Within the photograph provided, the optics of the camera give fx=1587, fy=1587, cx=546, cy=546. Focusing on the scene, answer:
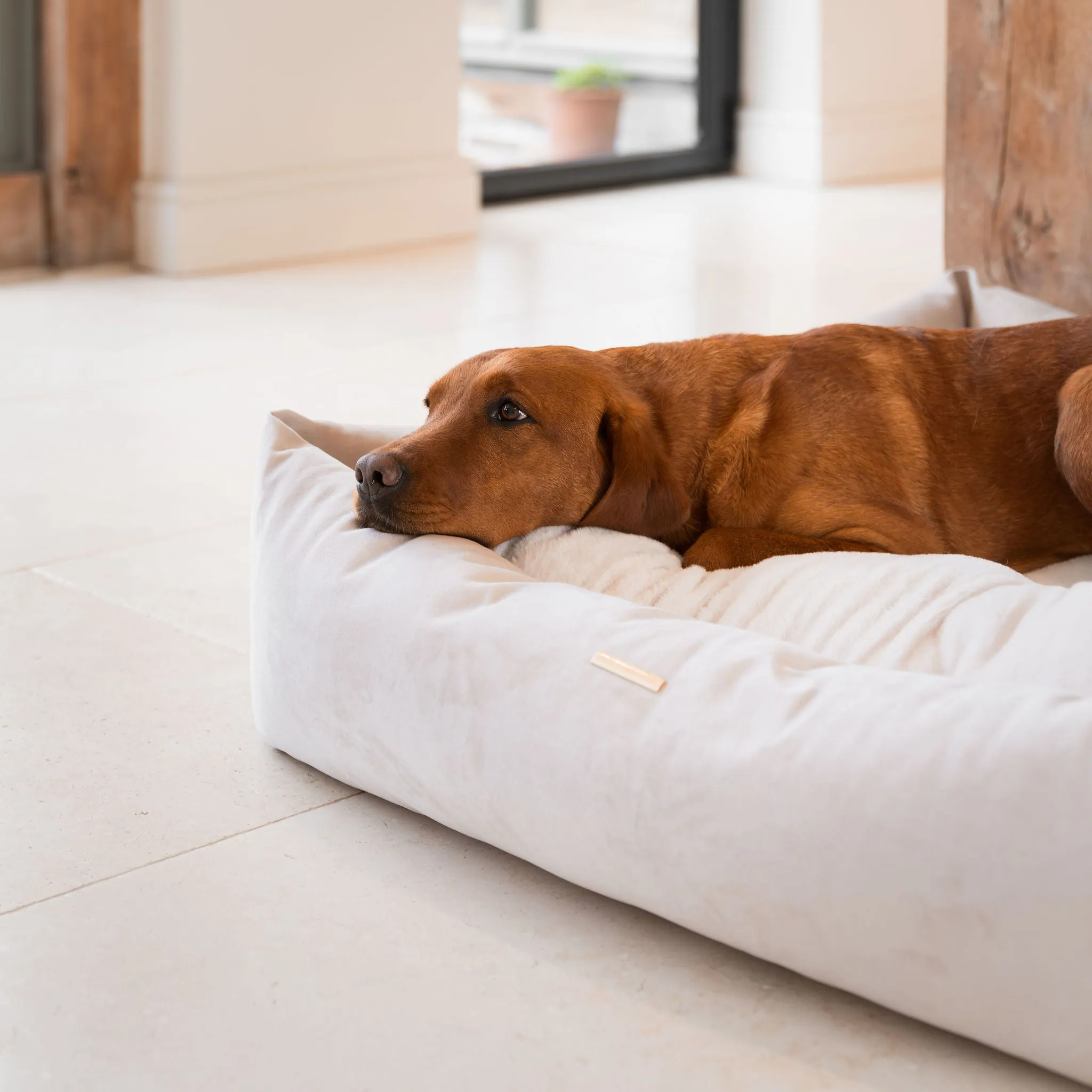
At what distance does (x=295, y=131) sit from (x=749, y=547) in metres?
4.00

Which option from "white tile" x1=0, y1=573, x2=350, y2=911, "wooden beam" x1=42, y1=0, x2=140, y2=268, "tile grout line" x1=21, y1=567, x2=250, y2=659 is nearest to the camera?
"white tile" x1=0, y1=573, x2=350, y2=911

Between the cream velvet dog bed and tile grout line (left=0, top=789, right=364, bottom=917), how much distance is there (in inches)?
1.8

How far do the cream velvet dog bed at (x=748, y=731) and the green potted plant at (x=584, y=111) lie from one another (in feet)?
17.5

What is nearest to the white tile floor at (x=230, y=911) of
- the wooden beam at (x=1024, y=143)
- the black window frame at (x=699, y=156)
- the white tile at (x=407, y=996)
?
the white tile at (x=407, y=996)

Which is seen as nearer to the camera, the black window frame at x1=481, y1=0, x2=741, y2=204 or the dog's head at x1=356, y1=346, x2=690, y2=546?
the dog's head at x1=356, y1=346, x2=690, y2=546

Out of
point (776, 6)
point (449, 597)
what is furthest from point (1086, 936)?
point (776, 6)

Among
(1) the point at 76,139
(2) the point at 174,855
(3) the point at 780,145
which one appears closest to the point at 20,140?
(1) the point at 76,139

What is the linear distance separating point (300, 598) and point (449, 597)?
0.80 ft

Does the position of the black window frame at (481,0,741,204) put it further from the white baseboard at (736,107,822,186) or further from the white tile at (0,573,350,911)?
the white tile at (0,573,350,911)

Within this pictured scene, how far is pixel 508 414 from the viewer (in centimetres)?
215

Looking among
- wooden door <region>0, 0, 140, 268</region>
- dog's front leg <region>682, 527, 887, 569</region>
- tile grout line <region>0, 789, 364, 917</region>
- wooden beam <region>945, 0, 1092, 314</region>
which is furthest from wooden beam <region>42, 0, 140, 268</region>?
tile grout line <region>0, 789, 364, 917</region>

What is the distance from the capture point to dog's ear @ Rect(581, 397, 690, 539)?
7.23 ft

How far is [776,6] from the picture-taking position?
771 cm

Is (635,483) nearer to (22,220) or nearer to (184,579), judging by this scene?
(184,579)
